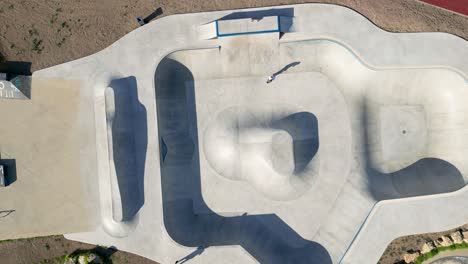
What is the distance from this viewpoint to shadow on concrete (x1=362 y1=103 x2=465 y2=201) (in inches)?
728

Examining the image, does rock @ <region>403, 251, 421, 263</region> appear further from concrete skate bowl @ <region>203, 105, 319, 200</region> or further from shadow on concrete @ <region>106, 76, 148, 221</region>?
shadow on concrete @ <region>106, 76, 148, 221</region>

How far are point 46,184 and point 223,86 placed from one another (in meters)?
13.7

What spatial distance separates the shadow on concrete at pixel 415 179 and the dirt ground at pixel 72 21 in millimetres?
10519

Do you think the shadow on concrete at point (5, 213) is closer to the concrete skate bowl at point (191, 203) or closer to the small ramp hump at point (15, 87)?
the small ramp hump at point (15, 87)

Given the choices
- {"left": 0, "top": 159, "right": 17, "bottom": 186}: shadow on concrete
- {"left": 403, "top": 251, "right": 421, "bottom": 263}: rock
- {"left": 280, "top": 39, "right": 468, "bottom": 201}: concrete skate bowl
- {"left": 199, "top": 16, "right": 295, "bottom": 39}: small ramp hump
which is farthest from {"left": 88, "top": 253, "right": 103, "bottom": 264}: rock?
{"left": 403, "top": 251, "right": 421, "bottom": 263}: rock

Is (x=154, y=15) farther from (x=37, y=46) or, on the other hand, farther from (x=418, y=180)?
(x=418, y=180)

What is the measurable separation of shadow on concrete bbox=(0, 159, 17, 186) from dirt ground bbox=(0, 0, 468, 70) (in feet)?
21.5

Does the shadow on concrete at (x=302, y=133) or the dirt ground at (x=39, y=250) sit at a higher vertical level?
the shadow on concrete at (x=302, y=133)

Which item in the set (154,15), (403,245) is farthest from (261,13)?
(403,245)

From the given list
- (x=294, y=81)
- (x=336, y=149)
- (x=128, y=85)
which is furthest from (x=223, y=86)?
(x=336, y=149)

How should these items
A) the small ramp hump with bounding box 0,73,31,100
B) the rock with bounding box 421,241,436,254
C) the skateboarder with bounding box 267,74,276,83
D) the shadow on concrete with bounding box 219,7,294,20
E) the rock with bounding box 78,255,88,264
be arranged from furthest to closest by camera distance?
1. the skateboarder with bounding box 267,74,276,83
2. the small ramp hump with bounding box 0,73,31,100
3. the shadow on concrete with bounding box 219,7,294,20
4. the rock with bounding box 78,255,88,264
5. the rock with bounding box 421,241,436,254

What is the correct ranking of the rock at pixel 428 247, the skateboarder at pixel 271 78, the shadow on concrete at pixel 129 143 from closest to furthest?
1. the rock at pixel 428 247
2. the shadow on concrete at pixel 129 143
3. the skateboarder at pixel 271 78

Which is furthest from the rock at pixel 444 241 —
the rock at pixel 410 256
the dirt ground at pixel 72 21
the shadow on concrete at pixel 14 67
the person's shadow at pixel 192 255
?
the shadow on concrete at pixel 14 67

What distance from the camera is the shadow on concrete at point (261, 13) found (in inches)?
712
